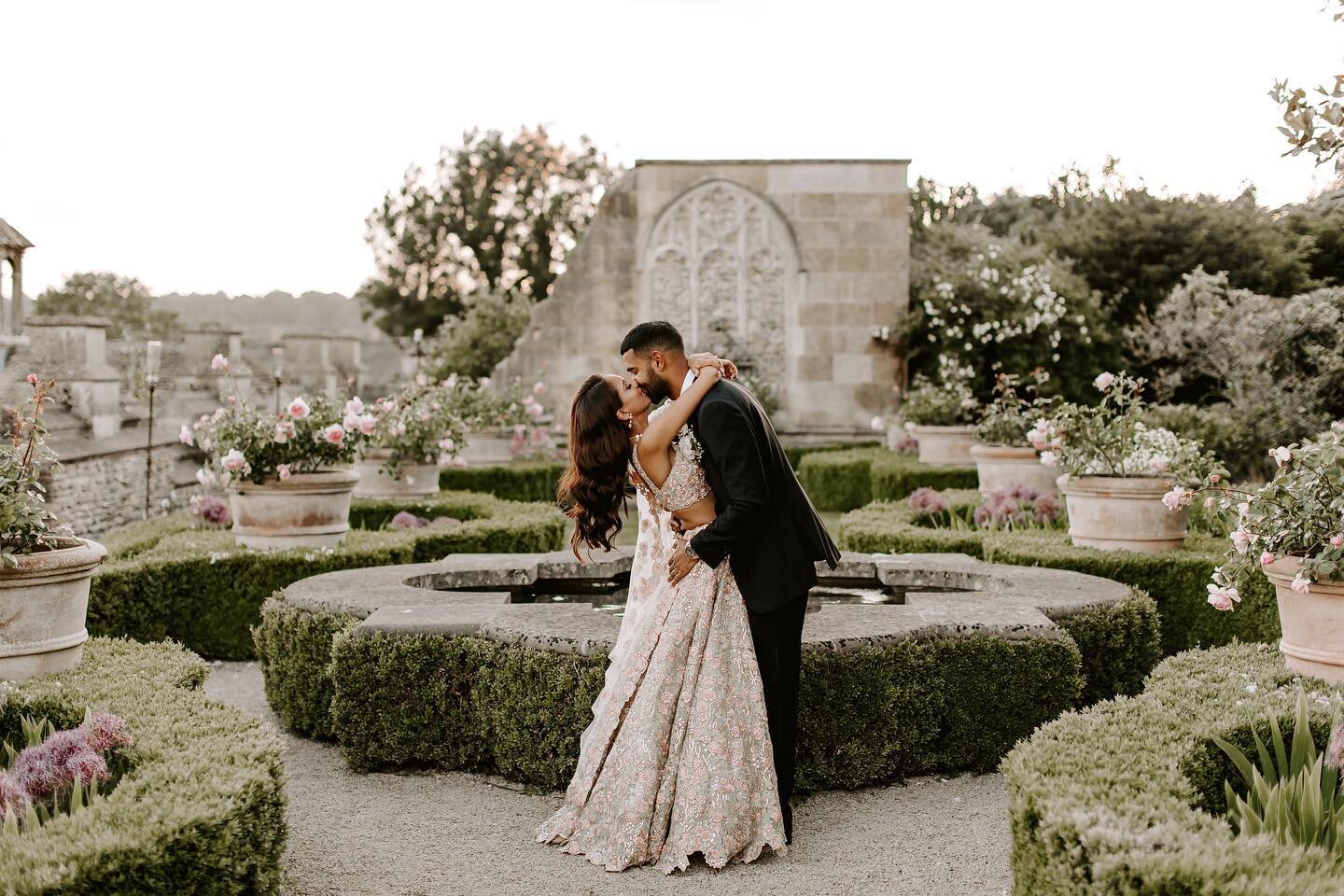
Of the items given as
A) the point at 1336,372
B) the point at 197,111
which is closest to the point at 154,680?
the point at 197,111

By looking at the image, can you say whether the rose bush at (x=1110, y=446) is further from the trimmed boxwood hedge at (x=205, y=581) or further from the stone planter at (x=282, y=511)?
the stone planter at (x=282, y=511)

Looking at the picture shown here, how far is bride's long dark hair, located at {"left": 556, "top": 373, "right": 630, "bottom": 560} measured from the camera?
354 centimetres

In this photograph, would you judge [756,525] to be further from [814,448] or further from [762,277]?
[762,277]

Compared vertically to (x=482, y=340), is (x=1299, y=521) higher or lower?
lower

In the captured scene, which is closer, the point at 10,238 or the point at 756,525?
the point at 756,525

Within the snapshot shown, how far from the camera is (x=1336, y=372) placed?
13.2 metres

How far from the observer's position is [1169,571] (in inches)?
240

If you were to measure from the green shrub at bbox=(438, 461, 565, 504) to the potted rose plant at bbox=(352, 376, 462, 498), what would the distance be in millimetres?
2722

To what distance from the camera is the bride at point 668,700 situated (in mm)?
3408

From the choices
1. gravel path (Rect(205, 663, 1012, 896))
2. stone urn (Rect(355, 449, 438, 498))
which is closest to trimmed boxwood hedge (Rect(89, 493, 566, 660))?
gravel path (Rect(205, 663, 1012, 896))

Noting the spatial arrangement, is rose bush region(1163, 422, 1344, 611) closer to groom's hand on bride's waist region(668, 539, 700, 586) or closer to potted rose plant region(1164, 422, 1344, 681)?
potted rose plant region(1164, 422, 1344, 681)

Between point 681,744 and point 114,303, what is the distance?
2436 inches

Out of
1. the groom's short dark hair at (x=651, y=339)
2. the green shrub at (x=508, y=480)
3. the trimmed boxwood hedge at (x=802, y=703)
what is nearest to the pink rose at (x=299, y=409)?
the trimmed boxwood hedge at (x=802, y=703)

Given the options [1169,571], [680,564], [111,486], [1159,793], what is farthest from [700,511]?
[111,486]
